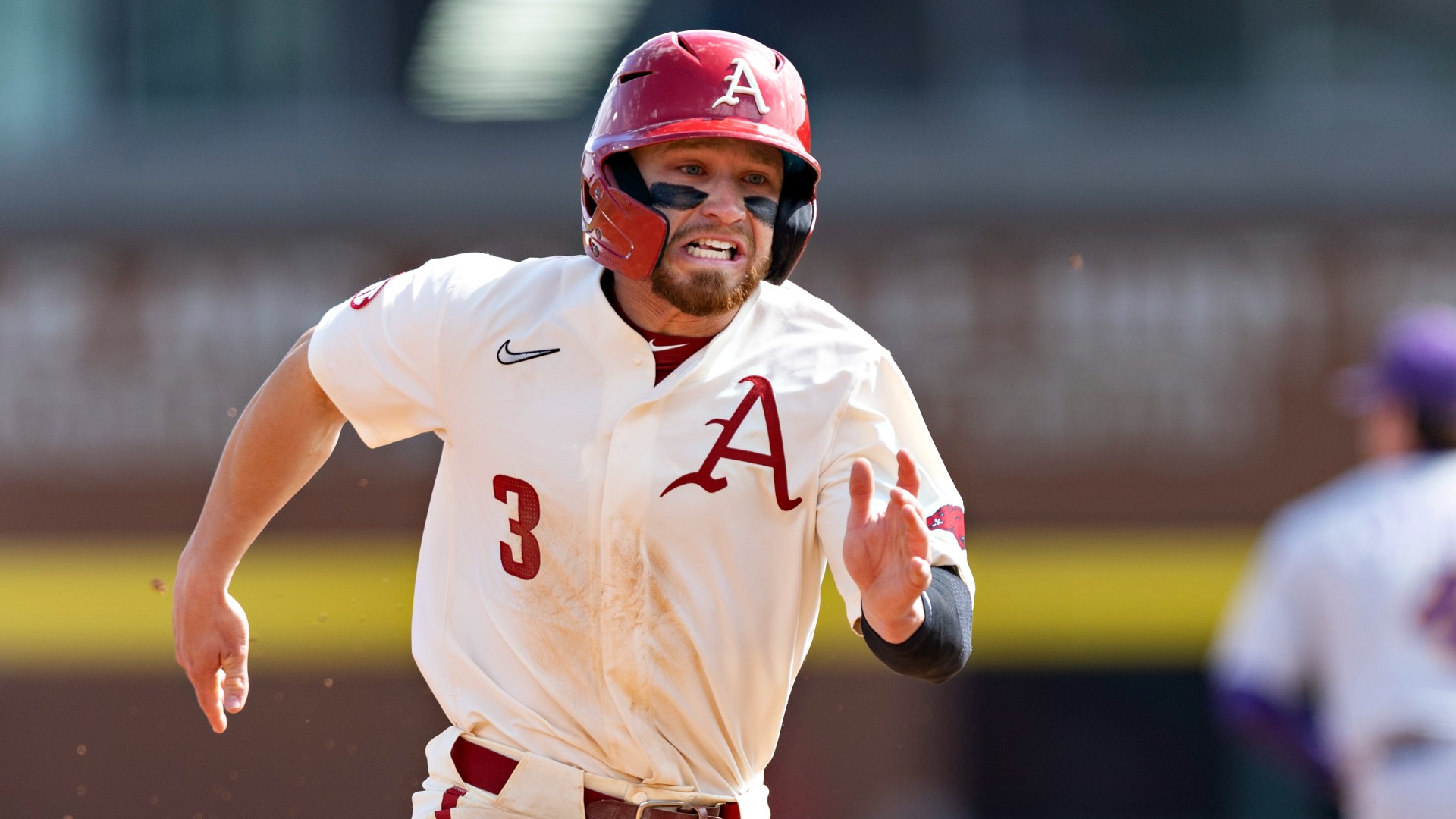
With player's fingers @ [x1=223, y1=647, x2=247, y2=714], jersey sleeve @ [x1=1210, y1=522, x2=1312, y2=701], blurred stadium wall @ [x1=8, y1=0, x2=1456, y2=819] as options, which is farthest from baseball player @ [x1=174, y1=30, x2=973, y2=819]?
blurred stadium wall @ [x1=8, y1=0, x2=1456, y2=819]

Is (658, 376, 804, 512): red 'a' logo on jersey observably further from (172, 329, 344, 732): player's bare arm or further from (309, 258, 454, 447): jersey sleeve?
(172, 329, 344, 732): player's bare arm

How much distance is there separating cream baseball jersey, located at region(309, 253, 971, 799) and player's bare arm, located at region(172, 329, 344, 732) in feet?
0.64

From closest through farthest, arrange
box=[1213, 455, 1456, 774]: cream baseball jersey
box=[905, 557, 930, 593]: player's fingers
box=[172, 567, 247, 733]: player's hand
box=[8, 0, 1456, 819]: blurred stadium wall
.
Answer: box=[905, 557, 930, 593]: player's fingers
box=[172, 567, 247, 733]: player's hand
box=[1213, 455, 1456, 774]: cream baseball jersey
box=[8, 0, 1456, 819]: blurred stadium wall

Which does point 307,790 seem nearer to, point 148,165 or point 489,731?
point 148,165

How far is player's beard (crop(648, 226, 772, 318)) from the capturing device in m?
3.45

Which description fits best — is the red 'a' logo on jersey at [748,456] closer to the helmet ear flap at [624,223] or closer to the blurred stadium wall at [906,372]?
the helmet ear flap at [624,223]

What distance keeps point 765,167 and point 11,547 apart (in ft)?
29.1

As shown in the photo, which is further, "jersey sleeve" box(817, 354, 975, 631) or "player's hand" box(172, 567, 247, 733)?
"player's hand" box(172, 567, 247, 733)

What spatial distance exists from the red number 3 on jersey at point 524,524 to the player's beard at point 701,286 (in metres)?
0.45

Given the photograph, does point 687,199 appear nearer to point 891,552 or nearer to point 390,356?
point 390,356

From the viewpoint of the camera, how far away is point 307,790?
11000 mm

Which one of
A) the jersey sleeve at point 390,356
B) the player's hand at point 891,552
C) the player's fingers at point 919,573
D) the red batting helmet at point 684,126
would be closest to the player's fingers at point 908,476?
the player's hand at point 891,552

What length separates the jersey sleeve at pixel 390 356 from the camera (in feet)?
11.7

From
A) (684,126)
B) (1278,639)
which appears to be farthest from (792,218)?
(1278,639)
